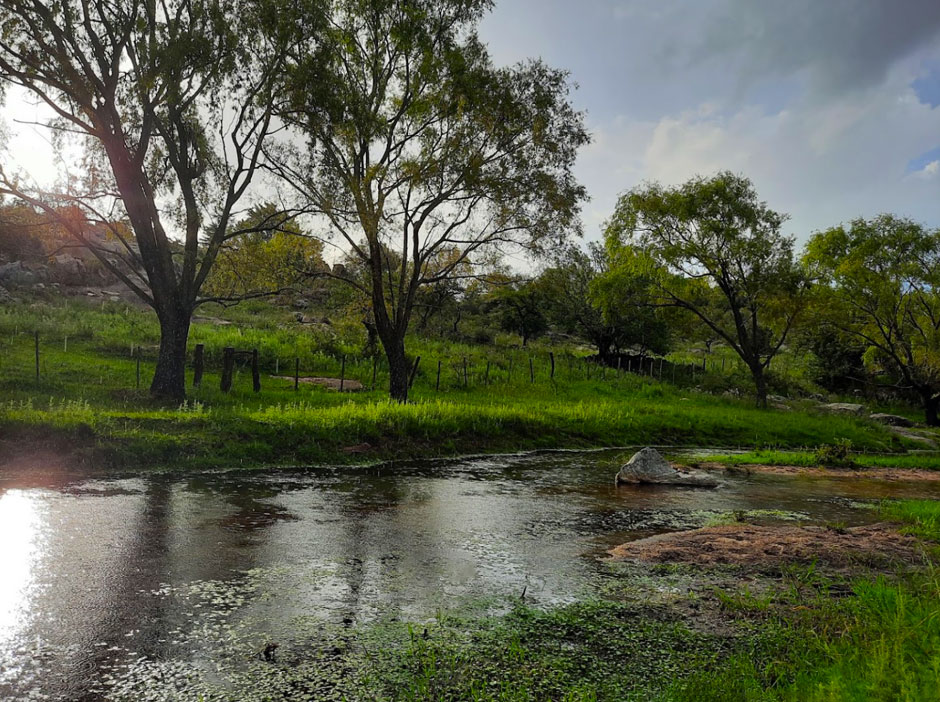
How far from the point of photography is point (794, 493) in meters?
15.5

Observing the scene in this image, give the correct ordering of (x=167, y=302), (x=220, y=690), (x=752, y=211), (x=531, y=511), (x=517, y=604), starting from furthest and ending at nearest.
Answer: (x=752, y=211) < (x=167, y=302) < (x=531, y=511) < (x=517, y=604) < (x=220, y=690)

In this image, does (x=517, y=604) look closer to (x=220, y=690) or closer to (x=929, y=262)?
(x=220, y=690)

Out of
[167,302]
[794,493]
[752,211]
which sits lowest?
[794,493]

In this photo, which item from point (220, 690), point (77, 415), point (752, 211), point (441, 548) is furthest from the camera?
point (752, 211)

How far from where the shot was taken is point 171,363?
2203cm

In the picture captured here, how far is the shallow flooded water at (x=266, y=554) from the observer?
17.9 ft

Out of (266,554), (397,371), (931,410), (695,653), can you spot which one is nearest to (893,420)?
(931,410)

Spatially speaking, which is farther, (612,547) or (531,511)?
(531,511)

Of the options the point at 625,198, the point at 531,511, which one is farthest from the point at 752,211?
the point at 531,511

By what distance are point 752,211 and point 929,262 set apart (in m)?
12.3

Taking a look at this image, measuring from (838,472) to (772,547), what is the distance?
1314cm

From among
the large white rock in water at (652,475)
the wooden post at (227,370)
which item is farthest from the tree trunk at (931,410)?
the wooden post at (227,370)

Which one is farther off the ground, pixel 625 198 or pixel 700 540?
pixel 625 198

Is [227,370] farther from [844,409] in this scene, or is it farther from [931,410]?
[931,410]
